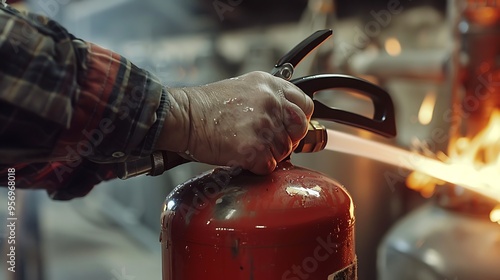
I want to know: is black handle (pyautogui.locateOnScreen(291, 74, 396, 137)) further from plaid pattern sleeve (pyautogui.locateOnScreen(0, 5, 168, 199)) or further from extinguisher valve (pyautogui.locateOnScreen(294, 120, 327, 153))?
plaid pattern sleeve (pyautogui.locateOnScreen(0, 5, 168, 199))

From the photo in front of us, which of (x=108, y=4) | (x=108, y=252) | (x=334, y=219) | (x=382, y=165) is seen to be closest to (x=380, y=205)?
(x=382, y=165)

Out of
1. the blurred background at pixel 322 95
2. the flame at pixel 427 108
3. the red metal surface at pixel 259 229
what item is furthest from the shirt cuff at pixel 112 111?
the flame at pixel 427 108

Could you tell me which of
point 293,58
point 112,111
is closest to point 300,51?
point 293,58

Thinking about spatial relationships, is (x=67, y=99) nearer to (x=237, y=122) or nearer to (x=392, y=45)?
(x=237, y=122)

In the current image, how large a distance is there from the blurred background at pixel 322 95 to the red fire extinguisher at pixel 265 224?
1.53ft

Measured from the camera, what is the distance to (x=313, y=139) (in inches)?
28.5

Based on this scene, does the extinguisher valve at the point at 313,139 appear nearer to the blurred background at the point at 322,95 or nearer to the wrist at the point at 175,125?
the wrist at the point at 175,125

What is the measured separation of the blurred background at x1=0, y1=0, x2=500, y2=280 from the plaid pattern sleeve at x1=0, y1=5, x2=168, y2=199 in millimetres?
690

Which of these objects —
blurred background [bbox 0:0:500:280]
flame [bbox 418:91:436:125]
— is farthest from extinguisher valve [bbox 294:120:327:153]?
flame [bbox 418:91:436:125]

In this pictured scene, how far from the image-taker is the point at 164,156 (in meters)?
0.67

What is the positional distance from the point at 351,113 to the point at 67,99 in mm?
356

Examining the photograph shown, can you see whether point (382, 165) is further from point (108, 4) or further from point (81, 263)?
point (108, 4)

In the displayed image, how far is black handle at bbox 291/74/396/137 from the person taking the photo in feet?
2.38

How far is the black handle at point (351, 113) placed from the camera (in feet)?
2.38
